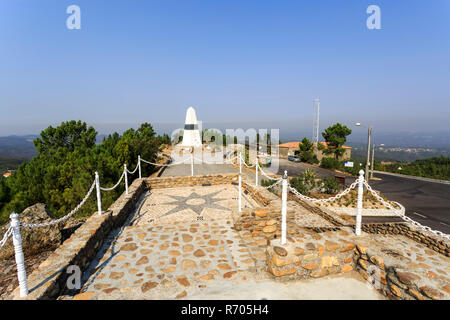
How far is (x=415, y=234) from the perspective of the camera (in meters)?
6.75

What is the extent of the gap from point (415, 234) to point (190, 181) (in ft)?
25.9

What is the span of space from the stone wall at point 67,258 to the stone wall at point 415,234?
770cm

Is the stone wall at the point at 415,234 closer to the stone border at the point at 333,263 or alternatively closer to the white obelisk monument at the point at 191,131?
the stone border at the point at 333,263

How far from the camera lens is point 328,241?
362 centimetres

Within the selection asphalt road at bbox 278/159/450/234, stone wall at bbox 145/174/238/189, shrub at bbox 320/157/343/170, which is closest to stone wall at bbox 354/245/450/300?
stone wall at bbox 145/174/238/189

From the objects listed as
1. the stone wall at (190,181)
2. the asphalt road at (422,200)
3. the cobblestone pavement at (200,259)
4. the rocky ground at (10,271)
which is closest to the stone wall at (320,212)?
the cobblestone pavement at (200,259)

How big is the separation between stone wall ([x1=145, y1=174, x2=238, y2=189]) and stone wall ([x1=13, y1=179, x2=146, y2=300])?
4096 mm

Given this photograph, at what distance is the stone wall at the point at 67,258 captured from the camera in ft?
9.02

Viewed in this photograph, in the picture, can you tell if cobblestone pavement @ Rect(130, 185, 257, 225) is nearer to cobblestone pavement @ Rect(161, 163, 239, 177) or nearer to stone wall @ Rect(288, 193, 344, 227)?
stone wall @ Rect(288, 193, 344, 227)

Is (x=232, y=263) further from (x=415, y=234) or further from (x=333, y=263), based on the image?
(x=415, y=234)

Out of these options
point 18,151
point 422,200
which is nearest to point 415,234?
point 422,200

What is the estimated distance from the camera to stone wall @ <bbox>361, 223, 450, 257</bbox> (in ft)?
18.6
